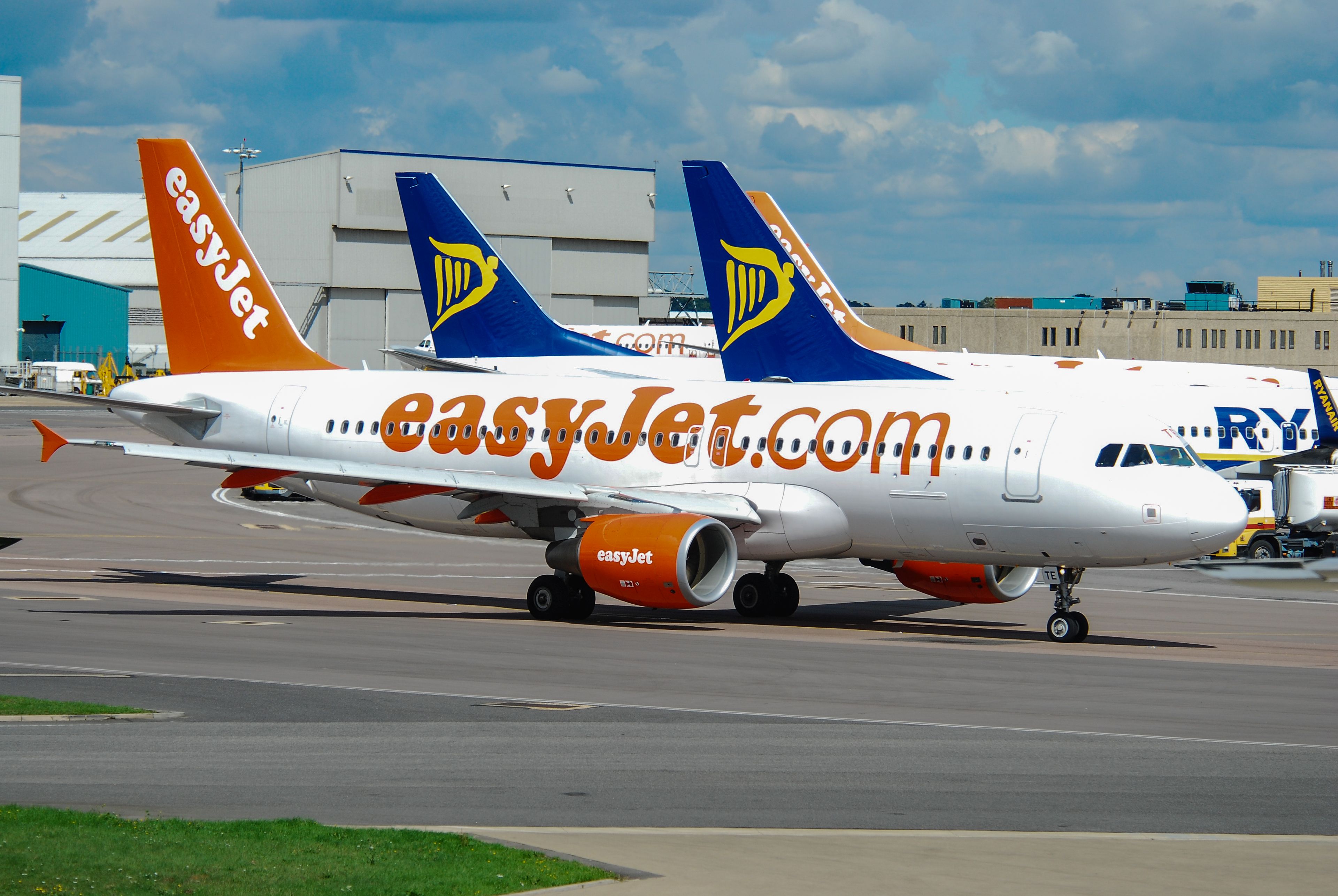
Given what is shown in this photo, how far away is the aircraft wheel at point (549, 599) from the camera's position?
3212 centimetres

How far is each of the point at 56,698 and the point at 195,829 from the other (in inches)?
335

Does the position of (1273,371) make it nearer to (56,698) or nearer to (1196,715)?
(1196,715)

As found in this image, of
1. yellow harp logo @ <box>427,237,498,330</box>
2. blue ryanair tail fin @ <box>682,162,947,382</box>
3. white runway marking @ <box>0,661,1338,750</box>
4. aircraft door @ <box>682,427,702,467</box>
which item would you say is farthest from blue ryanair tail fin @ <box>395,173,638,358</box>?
white runway marking @ <box>0,661,1338,750</box>

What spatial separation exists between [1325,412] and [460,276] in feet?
88.5

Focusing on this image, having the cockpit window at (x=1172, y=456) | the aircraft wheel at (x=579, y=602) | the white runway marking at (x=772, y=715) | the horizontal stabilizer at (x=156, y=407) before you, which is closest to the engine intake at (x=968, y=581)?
the cockpit window at (x=1172, y=456)

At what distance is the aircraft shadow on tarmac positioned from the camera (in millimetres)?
30500

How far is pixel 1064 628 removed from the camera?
2930 centimetres

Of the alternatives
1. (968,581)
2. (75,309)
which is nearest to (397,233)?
(75,309)

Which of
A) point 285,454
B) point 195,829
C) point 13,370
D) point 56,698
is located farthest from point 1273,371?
point 13,370

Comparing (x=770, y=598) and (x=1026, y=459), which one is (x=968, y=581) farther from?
(x=1026, y=459)

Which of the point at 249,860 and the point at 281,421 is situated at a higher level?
the point at 281,421

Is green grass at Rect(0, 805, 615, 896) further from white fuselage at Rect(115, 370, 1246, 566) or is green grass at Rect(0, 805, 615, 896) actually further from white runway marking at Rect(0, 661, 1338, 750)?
white fuselage at Rect(115, 370, 1246, 566)

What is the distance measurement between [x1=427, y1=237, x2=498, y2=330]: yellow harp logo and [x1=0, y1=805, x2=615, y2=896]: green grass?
41.3m

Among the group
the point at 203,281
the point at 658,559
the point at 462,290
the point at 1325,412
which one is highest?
the point at 462,290
